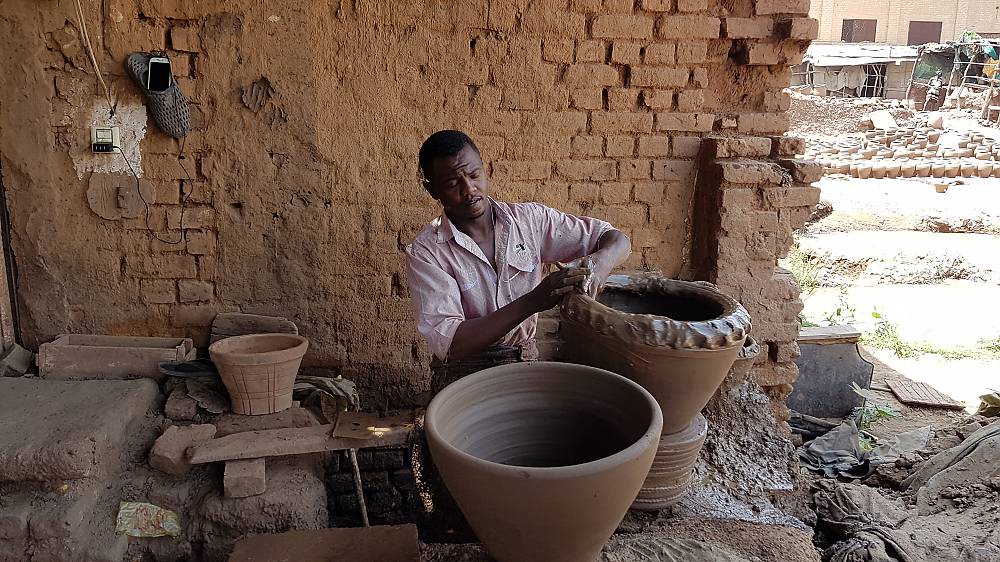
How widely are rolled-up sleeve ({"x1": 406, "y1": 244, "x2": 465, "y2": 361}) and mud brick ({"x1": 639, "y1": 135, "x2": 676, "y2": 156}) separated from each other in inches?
57.2

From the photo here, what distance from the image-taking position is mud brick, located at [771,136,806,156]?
3363 millimetres

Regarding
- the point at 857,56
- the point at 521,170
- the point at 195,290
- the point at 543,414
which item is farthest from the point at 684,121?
the point at 857,56

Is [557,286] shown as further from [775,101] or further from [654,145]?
[775,101]

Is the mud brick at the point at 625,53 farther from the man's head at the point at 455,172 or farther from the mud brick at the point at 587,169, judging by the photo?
the man's head at the point at 455,172

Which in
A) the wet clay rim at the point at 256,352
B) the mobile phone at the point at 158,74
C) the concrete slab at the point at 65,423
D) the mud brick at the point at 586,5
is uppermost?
the mud brick at the point at 586,5

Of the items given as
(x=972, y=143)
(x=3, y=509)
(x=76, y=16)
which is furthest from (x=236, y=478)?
(x=972, y=143)

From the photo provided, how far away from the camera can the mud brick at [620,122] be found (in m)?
3.29

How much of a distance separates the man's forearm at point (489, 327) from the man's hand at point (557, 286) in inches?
1.4

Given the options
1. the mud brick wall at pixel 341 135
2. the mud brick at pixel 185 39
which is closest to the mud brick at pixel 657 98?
the mud brick wall at pixel 341 135

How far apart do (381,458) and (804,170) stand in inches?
100

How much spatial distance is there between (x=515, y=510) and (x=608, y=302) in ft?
3.85

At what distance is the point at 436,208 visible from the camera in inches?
128

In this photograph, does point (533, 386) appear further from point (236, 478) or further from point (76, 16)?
point (76, 16)

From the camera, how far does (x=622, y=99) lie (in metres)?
3.29
